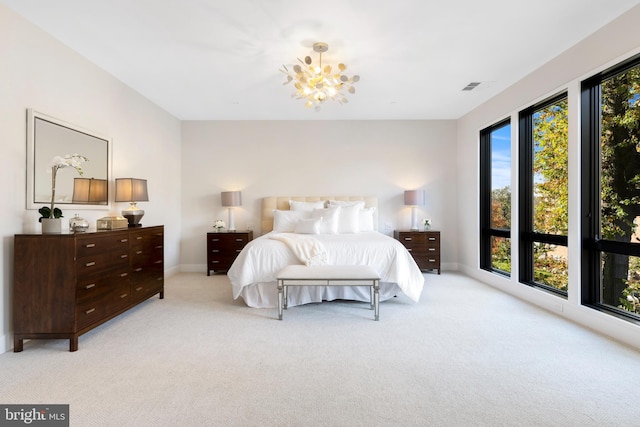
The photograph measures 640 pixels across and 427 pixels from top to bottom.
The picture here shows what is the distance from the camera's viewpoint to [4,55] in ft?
8.56

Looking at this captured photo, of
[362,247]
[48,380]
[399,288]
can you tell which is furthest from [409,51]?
[48,380]

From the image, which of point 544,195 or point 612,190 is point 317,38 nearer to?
point 612,190

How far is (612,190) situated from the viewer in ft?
9.94

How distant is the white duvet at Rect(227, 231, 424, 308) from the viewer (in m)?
3.79

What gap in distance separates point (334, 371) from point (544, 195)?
3441mm

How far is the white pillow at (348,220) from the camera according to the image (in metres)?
5.19

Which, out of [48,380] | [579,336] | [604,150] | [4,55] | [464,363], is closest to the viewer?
[48,380]

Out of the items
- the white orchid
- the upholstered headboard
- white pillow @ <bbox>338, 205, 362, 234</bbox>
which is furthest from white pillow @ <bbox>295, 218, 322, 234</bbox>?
the white orchid

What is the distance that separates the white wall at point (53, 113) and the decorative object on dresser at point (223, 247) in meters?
0.92

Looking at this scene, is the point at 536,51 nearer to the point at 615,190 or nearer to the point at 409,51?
the point at 409,51

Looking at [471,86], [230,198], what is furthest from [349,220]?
[471,86]

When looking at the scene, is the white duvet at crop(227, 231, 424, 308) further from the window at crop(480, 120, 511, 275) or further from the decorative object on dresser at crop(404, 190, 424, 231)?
the decorative object on dresser at crop(404, 190, 424, 231)

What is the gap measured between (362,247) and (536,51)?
2843 mm

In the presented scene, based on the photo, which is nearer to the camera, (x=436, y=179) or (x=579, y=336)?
(x=579, y=336)
